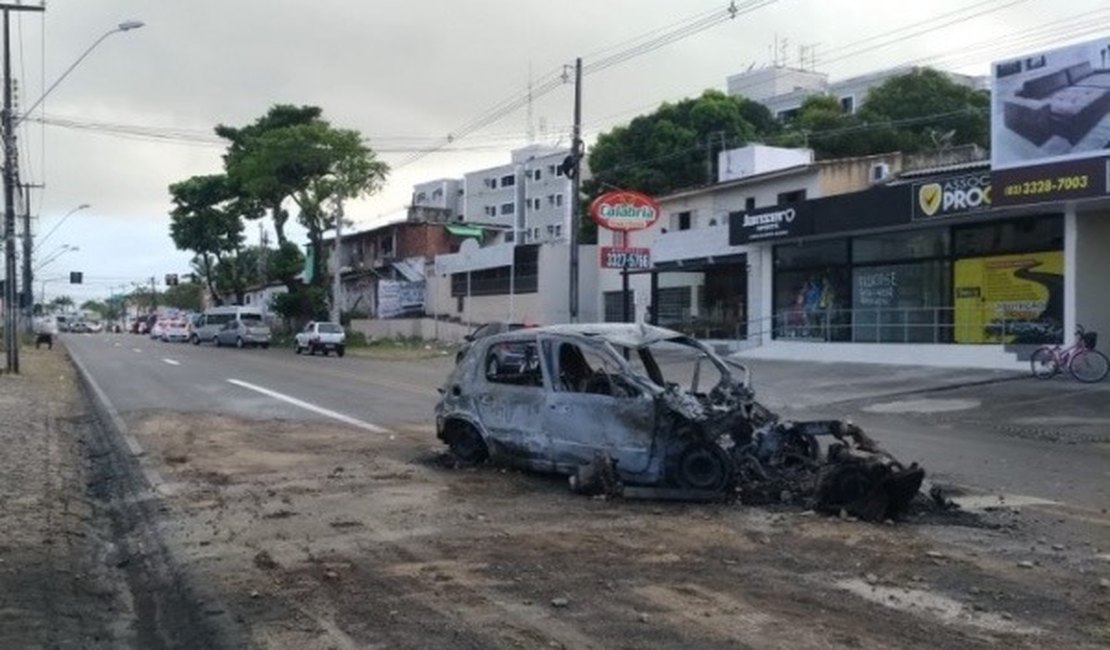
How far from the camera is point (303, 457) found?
13.3 m

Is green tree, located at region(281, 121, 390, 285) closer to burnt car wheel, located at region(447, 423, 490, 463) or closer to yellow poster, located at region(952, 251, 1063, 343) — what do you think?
yellow poster, located at region(952, 251, 1063, 343)

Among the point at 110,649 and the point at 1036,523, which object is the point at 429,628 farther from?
the point at 1036,523

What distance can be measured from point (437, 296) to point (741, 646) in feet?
199

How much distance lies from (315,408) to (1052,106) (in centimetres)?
1766

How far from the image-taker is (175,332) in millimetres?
71938

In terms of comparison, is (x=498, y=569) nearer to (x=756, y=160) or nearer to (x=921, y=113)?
(x=756, y=160)

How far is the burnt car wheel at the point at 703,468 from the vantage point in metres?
10.1

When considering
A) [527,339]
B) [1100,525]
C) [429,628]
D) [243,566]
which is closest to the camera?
[429,628]

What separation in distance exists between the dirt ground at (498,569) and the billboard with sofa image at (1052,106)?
17167 mm

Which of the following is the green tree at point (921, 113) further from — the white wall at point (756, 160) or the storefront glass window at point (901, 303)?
the storefront glass window at point (901, 303)

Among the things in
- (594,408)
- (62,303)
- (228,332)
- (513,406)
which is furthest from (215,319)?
(62,303)

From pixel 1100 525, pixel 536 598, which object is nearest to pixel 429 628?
pixel 536 598

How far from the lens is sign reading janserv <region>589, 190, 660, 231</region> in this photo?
30.6 meters

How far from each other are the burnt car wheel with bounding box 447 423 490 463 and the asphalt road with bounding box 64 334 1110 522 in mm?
2471
